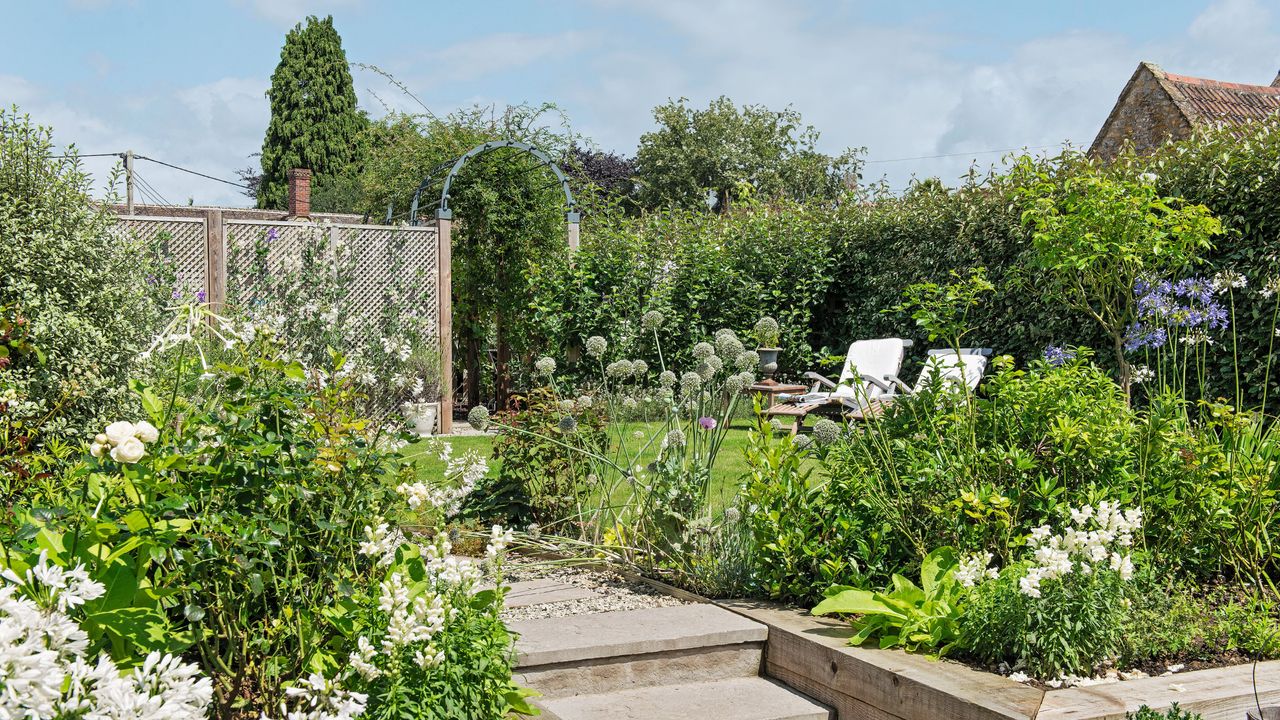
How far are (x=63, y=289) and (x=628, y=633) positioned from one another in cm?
256

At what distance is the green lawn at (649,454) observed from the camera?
18.7 ft

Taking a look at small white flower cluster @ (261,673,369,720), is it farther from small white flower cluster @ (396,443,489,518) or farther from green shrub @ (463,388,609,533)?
green shrub @ (463,388,609,533)

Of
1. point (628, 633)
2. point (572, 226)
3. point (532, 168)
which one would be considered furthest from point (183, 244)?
point (628, 633)

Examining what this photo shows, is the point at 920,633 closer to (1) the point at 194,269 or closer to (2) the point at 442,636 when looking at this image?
(2) the point at 442,636

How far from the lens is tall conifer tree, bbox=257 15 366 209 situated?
3142 centimetres

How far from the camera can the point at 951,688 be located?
8.10 feet

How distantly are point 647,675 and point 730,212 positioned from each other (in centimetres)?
928

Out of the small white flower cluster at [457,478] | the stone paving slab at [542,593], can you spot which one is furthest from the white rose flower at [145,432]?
the stone paving slab at [542,593]

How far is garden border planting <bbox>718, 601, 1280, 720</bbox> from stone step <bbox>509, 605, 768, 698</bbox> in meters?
0.13

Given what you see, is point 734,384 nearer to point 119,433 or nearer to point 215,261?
point 119,433

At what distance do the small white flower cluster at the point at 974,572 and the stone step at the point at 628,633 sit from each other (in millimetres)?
626

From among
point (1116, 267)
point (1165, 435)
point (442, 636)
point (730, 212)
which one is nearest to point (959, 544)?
point (1165, 435)

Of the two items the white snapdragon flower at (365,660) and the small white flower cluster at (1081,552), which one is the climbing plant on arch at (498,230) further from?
the white snapdragon flower at (365,660)

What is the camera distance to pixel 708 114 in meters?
28.4
